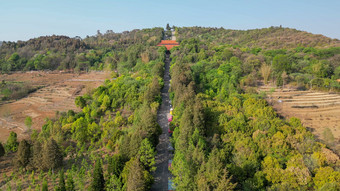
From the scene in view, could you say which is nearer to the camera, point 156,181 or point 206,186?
point 206,186

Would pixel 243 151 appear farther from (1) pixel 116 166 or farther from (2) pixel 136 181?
(1) pixel 116 166

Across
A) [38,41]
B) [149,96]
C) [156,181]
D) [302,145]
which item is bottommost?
[156,181]

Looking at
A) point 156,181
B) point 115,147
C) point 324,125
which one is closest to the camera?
point 156,181

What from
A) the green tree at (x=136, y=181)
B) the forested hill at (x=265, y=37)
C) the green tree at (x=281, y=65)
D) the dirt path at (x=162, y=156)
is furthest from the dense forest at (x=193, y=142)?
the forested hill at (x=265, y=37)

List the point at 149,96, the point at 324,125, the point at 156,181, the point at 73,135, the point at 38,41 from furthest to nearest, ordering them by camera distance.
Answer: the point at 38,41 → the point at 149,96 → the point at 324,125 → the point at 73,135 → the point at 156,181

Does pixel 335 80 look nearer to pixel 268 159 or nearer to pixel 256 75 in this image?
pixel 256 75

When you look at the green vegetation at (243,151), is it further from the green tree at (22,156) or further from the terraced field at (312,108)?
the green tree at (22,156)

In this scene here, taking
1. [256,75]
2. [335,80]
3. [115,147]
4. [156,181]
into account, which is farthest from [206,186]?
[335,80]

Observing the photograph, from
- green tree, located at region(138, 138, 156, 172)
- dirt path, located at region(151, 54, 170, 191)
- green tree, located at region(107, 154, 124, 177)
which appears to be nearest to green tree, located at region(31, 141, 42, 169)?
green tree, located at region(107, 154, 124, 177)
